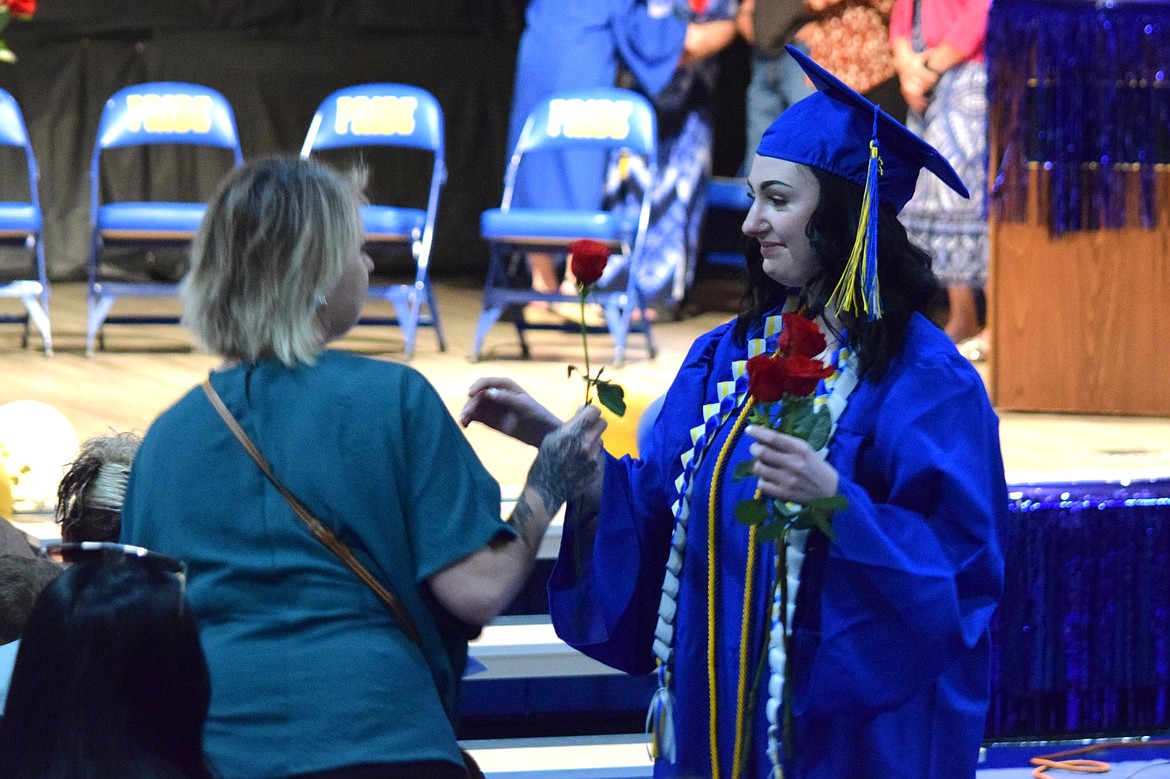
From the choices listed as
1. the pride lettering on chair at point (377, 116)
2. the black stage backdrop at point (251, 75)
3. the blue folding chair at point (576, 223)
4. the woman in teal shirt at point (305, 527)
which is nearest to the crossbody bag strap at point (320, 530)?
the woman in teal shirt at point (305, 527)

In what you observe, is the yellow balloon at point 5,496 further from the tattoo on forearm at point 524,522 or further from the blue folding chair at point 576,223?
the blue folding chair at point 576,223

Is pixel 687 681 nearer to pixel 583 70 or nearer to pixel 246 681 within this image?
pixel 246 681

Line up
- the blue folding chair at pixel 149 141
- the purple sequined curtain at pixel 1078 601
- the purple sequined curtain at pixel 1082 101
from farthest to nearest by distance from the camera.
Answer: the blue folding chair at pixel 149 141 < the purple sequined curtain at pixel 1082 101 < the purple sequined curtain at pixel 1078 601

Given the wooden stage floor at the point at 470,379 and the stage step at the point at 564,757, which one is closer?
the stage step at the point at 564,757

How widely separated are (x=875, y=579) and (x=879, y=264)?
14.0 inches

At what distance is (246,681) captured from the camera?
1.43 metres

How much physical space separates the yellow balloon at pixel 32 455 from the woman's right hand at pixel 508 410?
1.75 meters

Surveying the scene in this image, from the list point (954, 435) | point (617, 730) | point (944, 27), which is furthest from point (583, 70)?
point (954, 435)

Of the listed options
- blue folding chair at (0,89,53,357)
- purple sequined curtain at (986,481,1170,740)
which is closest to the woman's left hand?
purple sequined curtain at (986,481,1170,740)

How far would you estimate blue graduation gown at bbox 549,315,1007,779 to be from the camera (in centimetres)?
160

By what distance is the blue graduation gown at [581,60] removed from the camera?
6.38m

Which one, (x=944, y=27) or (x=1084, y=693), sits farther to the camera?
(x=944, y=27)

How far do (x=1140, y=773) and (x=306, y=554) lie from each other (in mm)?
2323

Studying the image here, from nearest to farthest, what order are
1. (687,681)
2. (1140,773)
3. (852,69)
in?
(687,681)
(1140,773)
(852,69)
